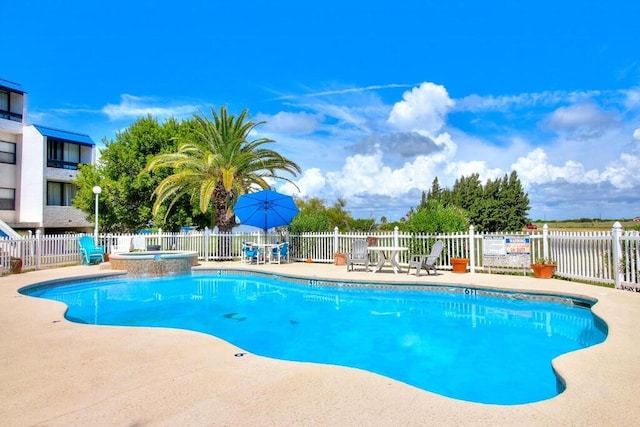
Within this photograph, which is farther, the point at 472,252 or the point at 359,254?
the point at 359,254

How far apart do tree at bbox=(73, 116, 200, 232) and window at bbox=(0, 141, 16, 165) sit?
7080 millimetres

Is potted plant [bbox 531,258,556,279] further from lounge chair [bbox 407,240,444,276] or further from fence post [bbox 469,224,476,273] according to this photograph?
lounge chair [bbox 407,240,444,276]

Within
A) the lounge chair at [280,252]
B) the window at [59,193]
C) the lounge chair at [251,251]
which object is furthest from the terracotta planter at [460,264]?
the window at [59,193]

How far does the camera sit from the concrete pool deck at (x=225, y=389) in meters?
2.74

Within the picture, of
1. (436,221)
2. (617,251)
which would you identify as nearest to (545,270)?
(617,251)

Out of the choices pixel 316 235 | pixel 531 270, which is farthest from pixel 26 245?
pixel 531 270

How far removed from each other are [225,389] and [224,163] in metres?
14.7

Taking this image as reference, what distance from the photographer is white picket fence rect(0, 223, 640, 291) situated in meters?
8.99

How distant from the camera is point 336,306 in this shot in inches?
348

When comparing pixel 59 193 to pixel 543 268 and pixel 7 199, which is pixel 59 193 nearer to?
Result: pixel 7 199

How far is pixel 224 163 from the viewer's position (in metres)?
17.1

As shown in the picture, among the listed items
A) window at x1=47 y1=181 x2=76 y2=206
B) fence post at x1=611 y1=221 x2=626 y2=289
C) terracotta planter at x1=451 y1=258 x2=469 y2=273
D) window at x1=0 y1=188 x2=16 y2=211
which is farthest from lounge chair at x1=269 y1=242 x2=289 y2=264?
window at x1=0 y1=188 x2=16 y2=211

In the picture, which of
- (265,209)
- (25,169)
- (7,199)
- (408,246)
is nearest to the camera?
(408,246)

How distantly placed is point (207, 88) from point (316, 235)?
9290mm
